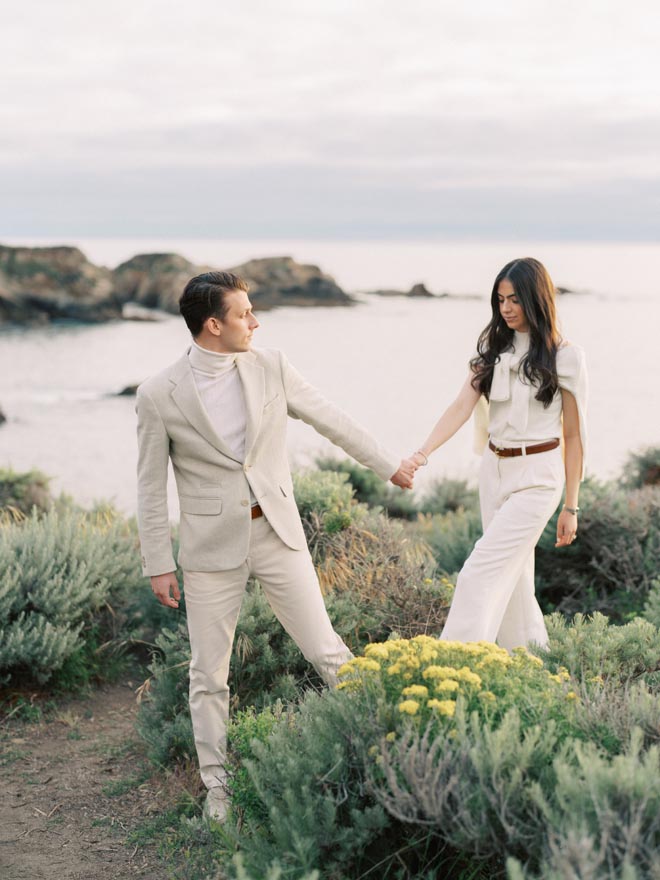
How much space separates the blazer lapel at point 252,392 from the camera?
13.0 feet

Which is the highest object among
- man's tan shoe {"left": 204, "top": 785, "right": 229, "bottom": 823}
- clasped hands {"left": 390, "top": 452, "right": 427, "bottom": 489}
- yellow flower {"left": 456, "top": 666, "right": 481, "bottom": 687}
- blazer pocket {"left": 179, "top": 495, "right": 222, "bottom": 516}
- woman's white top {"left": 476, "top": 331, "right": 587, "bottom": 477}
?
woman's white top {"left": 476, "top": 331, "right": 587, "bottom": 477}

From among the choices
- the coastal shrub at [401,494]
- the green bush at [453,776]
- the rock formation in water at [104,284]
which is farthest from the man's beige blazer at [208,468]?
the rock formation in water at [104,284]

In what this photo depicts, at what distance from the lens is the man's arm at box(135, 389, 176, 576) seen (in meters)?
3.95

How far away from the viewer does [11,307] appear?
29.3 m

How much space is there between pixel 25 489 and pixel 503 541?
728 cm

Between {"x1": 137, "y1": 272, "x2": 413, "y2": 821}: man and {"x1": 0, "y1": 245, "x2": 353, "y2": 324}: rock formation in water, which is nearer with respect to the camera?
{"x1": 137, "y1": 272, "x2": 413, "y2": 821}: man

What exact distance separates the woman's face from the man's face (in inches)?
54.7

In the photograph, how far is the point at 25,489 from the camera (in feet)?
34.4

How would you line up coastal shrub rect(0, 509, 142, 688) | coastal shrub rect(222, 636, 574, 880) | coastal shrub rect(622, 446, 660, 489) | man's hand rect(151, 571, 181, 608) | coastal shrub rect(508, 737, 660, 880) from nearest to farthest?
coastal shrub rect(508, 737, 660, 880), coastal shrub rect(222, 636, 574, 880), man's hand rect(151, 571, 181, 608), coastal shrub rect(0, 509, 142, 688), coastal shrub rect(622, 446, 660, 489)

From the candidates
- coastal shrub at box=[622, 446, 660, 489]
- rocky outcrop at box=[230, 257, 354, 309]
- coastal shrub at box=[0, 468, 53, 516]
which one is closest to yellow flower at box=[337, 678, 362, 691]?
coastal shrub at box=[0, 468, 53, 516]

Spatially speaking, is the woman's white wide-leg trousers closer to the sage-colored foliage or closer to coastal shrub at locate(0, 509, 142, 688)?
the sage-colored foliage

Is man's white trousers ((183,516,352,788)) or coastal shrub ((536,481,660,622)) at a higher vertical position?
man's white trousers ((183,516,352,788))

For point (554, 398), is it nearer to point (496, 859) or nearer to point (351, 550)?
point (351, 550)

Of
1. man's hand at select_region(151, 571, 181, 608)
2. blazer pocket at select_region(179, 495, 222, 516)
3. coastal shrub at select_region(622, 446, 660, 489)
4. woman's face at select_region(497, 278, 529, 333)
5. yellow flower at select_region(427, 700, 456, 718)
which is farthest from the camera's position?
coastal shrub at select_region(622, 446, 660, 489)
